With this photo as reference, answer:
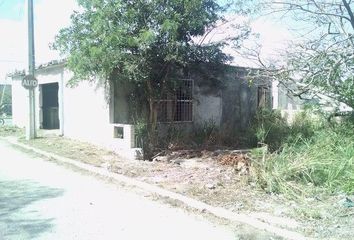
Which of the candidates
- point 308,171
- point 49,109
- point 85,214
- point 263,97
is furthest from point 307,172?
point 49,109

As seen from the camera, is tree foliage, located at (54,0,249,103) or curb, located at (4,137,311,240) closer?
curb, located at (4,137,311,240)

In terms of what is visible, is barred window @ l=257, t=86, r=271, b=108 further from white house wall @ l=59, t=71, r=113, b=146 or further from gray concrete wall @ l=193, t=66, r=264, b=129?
white house wall @ l=59, t=71, r=113, b=146

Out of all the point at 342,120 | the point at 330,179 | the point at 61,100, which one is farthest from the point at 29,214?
the point at 61,100

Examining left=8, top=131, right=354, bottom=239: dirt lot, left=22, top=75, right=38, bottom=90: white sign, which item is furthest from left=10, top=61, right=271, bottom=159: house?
left=22, top=75, right=38, bottom=90: white sign

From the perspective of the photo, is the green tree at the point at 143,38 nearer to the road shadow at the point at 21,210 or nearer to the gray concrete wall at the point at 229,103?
the gray concrete wall at the point at 229,103

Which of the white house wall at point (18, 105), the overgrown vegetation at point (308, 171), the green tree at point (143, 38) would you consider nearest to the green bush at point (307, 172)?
the overgrown vegetation at point (308, 171)

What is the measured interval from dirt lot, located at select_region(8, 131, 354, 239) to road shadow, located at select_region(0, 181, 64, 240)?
215 cm

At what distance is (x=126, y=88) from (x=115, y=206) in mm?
7795

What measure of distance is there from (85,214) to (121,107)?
26.9 ft

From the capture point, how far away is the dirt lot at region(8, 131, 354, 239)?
577 centimetres

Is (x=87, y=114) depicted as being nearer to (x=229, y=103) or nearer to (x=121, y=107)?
(x=121, y=107)

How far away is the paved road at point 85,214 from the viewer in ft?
17.8

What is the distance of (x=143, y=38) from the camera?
10711 millimetres

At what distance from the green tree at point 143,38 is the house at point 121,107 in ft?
5.17
